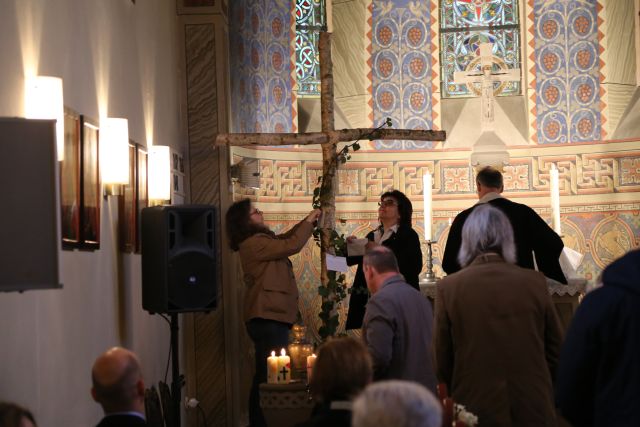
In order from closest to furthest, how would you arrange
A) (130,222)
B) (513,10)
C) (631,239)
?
(130,222), (631,239), (513,10)

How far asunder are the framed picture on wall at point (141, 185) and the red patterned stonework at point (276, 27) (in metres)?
4.14

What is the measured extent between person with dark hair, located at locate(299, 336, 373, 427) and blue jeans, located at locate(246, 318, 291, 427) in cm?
405

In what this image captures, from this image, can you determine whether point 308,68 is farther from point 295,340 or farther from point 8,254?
point 8,254

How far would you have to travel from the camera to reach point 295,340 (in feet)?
25.8

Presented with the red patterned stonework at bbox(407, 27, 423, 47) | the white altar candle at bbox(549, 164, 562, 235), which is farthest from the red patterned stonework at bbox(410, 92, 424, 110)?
the white altar candle at bbox(549, 164, 562, 235)

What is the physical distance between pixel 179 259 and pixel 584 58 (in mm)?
6702

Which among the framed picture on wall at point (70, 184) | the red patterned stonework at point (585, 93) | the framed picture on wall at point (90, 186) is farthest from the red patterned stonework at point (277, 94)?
the framed picture on wall at point (70, 184)

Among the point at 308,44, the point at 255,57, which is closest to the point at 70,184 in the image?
the point at 255,57

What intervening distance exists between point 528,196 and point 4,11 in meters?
7.83

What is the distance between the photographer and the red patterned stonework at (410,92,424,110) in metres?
11.6

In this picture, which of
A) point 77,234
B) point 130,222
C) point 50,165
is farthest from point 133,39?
point 50,165

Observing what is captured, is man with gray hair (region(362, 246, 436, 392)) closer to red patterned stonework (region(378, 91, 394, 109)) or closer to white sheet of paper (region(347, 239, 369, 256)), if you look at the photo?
white sheet of paper (region(347, 239, 369, 256))

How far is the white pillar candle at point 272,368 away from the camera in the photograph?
22.9 ft

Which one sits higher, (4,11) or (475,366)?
(4,11)
